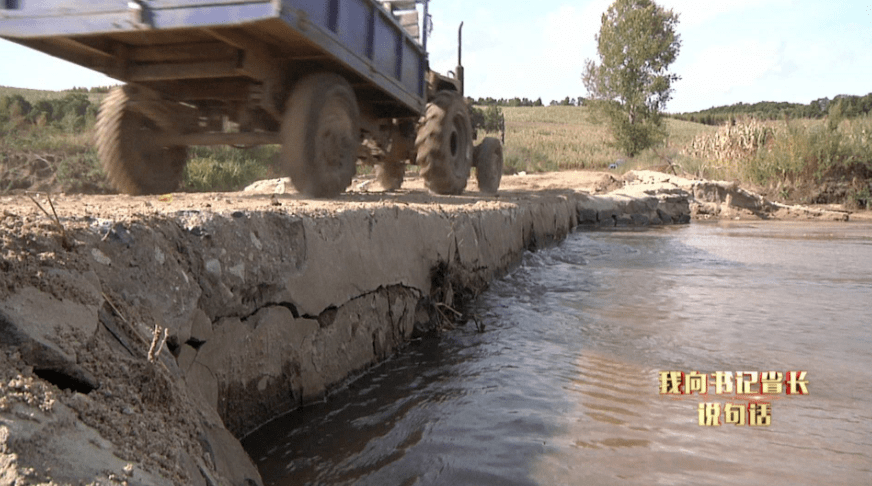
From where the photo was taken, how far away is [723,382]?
6.98 ft

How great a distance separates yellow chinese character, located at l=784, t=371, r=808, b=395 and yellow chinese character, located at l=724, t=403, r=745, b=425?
311 mm

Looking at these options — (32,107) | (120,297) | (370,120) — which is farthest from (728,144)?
(32,107)

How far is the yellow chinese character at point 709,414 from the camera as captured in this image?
1.80 metres

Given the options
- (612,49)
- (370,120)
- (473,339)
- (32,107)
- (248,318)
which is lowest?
(473,339)

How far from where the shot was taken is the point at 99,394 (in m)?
0.90

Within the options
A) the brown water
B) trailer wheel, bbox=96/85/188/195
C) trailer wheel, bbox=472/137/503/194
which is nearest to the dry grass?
trailer wheel, bbox=472/137/503/194

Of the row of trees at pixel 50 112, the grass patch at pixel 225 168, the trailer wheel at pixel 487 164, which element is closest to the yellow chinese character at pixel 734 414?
the trailer wheel at pixel 487 164

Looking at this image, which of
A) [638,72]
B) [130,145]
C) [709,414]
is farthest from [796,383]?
[638,72]

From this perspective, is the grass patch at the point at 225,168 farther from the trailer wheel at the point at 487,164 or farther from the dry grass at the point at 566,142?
the dry grass at the point at 566,142

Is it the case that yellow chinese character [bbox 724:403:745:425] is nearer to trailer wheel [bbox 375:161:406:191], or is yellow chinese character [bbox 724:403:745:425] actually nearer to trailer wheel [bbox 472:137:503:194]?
trailer wheel [bbox 472:137:503:194]

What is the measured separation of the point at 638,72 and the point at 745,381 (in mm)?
25460

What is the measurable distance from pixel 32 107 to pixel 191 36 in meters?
15.1

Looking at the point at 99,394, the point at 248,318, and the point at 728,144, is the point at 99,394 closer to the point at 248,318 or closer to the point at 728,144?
the point at 248,318

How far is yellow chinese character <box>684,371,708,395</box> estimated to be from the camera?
209 cm
